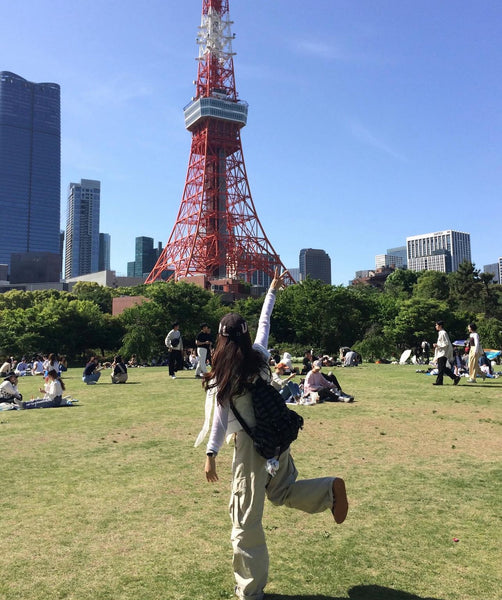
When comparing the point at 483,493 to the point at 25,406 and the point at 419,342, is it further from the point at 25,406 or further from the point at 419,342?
the point at 419,342

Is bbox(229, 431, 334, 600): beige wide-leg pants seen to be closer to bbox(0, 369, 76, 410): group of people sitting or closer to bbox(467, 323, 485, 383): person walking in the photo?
bbox(0, 369, 76, 410): group of people sitting

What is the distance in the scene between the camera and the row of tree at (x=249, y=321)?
36500 mm

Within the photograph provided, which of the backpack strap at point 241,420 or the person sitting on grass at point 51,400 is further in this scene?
the person sitting on grass at point 51,400

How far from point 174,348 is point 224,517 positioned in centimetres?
1199

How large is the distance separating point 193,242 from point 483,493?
220ft

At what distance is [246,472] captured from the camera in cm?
343

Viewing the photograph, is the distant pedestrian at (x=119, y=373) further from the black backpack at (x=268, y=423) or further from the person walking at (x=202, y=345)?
the black backpack at (x=268, y=423)

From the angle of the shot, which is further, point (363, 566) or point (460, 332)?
point (460, 332)

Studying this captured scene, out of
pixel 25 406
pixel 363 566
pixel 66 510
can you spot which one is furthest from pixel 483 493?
pixel 25 406

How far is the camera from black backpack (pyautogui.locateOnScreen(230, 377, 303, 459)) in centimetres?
337

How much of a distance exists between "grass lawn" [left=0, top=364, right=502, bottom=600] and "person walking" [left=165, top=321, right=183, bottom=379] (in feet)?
22.9

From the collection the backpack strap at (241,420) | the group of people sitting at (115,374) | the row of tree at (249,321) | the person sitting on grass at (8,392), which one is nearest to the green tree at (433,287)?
the row of tree at (249,321)

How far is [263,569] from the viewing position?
3256mm

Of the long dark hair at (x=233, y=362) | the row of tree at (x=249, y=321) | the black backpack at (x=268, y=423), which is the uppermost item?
the row of tree at (x=249, y=321)
